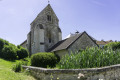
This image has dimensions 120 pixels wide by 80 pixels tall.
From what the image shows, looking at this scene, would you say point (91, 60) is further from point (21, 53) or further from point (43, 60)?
point (21, 53)

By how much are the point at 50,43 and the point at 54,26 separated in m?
3.60

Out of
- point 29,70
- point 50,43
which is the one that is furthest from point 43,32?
point 29,70

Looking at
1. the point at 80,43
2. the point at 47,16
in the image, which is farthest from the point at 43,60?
the point at 47,16

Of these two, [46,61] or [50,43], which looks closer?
[46,61]

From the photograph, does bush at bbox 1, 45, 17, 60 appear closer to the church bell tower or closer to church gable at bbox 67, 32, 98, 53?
the church bell tower

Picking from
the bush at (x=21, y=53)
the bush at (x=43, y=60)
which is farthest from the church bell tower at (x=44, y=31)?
the bush at (x=43, y=60)

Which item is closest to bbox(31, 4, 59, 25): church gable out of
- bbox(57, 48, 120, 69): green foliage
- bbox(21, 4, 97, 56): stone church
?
bbox(21, 4, 97, 56): stone church

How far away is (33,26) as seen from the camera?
2494 centimetres

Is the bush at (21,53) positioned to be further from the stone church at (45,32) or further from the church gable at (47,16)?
the church gable at (47,16)

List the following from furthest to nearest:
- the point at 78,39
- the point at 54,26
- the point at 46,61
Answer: the point at 54,26 → the point at 78,39 → the point at 46,61

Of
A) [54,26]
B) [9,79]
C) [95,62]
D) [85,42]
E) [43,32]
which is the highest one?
[54,26]

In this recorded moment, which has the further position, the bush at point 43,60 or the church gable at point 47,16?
the church gable at point 47,16

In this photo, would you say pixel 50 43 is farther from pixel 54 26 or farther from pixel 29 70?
pixel 29 70

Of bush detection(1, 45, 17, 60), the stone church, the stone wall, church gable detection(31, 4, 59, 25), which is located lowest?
the stone wall
